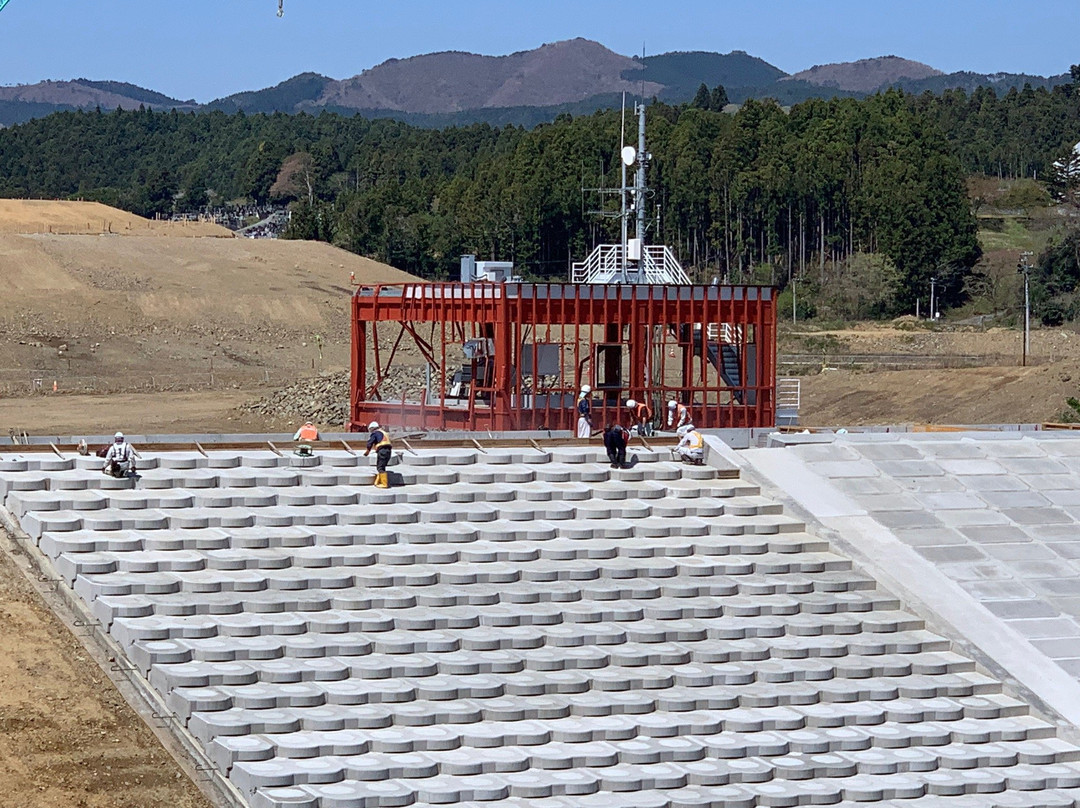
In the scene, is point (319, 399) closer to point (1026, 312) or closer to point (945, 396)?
point (945, 396)

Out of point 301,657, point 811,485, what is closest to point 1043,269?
point 811,485

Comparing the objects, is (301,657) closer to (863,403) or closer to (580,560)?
(580,560)

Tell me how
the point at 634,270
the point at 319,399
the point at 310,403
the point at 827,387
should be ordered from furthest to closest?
the point at 827,387 < the point at 319,399 < the point at 310,403 < the point at 634,270

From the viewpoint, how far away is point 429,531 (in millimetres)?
25875

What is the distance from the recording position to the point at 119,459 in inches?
1041

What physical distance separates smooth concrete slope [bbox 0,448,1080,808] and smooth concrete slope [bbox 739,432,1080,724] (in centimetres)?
78

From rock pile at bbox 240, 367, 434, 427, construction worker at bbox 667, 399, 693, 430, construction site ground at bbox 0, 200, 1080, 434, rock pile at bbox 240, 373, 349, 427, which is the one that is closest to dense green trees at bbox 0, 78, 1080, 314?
construction site ground at bbox 0, 200, 1080, 434

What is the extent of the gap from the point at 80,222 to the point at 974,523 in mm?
104556

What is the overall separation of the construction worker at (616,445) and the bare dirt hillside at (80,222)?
312 ft

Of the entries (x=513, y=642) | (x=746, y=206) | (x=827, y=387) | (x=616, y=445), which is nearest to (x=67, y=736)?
(x=513, y=642)

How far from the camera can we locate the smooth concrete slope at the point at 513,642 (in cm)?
2027

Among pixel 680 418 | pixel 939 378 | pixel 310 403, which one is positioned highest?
pixel 680 418

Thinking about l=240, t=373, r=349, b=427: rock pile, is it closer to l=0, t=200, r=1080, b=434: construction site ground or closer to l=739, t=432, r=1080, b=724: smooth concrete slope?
l=0, t=200, r=1080, b=434: construction site ground

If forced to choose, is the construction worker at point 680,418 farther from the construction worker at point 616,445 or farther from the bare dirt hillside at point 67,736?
the bare dirt hillside at point 67,736
